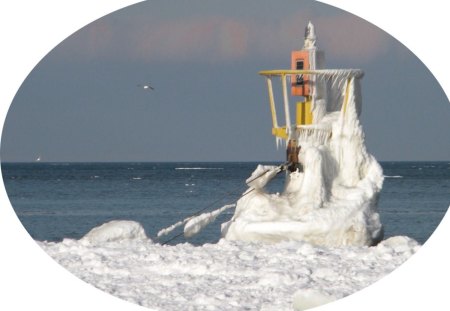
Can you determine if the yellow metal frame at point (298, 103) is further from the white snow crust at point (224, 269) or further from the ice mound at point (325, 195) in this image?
the white snow crust at point (224, 269)

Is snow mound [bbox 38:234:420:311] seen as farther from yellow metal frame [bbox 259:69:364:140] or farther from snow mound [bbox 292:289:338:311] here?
yellow metal frame [bbox 259:69:364:140]

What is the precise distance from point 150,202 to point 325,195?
1196 centimetres

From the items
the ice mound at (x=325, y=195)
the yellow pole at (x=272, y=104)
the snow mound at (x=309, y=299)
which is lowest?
the snow mound at (x=309, y=299)

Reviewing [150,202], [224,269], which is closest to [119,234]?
[224,269]

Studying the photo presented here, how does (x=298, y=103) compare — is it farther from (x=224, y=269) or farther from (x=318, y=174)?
(x=224, y=269)

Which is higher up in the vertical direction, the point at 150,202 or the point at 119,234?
the point at 119,234

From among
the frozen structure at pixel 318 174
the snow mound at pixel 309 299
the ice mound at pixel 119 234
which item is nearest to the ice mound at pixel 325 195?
the frozen structure at pixel 318 174

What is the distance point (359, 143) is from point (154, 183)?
21.2 meters

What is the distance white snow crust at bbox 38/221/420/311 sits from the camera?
1394 centimetres

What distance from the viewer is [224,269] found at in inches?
591

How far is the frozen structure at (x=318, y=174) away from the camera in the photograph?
652 inches

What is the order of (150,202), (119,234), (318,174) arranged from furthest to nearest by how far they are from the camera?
(150,202)
(119,234)
(318,174)

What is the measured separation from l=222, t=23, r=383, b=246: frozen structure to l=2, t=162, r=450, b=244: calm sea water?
3.89ft

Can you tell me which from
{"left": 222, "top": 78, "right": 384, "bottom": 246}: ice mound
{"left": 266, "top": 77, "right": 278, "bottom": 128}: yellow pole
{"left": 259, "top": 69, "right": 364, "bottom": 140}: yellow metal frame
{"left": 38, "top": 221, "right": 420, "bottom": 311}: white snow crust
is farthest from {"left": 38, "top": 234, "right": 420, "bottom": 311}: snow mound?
{"left": 266, "top": 77, "right": 278, "bottom": 128}: yellow pole
